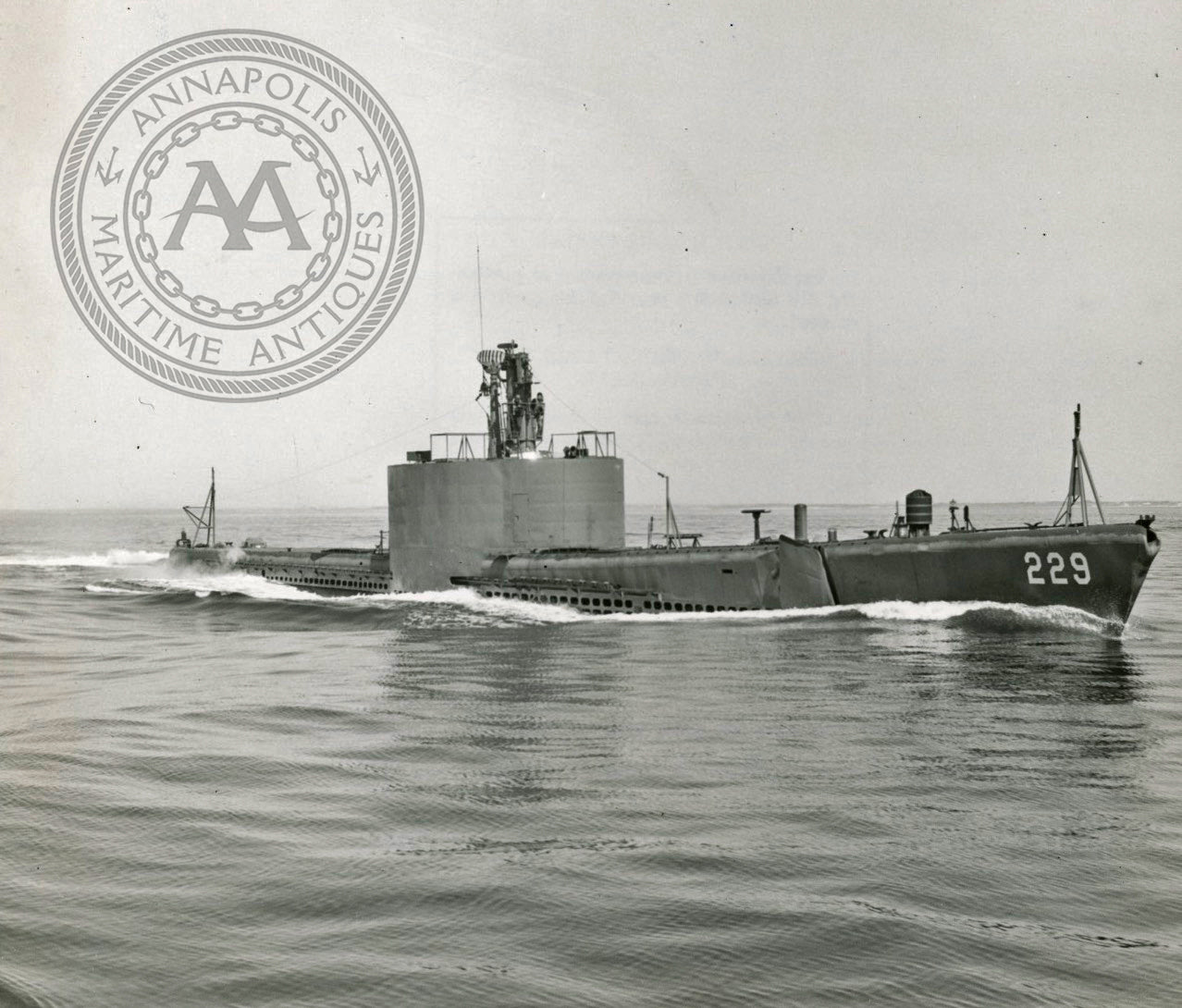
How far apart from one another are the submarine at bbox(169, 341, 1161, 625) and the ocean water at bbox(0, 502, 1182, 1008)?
362 cm

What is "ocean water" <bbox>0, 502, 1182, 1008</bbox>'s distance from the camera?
23.7 ft

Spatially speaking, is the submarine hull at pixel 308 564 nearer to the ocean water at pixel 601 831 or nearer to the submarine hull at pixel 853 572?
the submarine hull at pixel 853 572

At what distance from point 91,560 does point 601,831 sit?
68.9 meters

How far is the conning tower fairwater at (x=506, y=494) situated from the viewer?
107 ft

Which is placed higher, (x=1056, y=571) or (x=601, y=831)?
(x=1056, y=571)

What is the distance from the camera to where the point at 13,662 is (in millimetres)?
23766

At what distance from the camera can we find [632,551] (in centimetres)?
3191

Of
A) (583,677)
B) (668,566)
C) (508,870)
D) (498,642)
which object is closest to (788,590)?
(668,566)

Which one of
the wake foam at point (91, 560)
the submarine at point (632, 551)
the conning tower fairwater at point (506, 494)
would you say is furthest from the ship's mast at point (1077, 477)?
the wake foam at point (91, 560)

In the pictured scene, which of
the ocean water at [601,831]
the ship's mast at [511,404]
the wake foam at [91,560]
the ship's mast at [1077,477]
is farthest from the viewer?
the wake foam at [91,560]

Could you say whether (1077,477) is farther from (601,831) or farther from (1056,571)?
(601,831)

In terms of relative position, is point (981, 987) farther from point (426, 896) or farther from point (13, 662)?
point (13, 662)

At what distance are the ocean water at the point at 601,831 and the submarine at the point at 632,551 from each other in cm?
362

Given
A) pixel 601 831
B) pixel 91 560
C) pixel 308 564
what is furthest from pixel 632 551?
pixel 91 560
